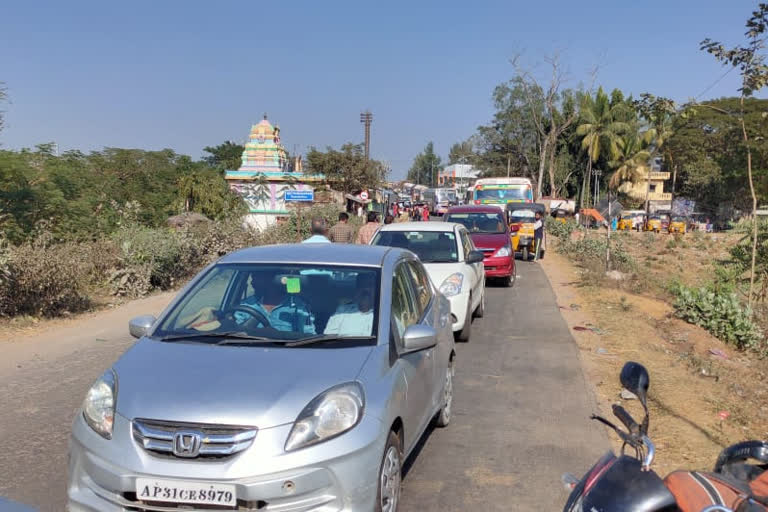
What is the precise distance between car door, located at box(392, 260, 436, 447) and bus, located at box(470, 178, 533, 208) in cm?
2498

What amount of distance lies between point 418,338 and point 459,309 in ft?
16.6

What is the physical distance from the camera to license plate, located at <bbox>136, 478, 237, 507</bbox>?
308 centimetres

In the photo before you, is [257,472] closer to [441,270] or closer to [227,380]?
[227,380]

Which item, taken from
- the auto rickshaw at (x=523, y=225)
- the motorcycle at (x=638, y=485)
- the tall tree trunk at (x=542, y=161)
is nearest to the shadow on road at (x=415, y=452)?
the motorcycle at (x=638, y=485)

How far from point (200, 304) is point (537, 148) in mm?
65013

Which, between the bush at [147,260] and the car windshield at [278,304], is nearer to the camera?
the car windshield at [278,304]

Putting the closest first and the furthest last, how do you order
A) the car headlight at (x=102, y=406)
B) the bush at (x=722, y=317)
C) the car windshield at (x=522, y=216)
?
1. the car headlight at (x=102, y=406)
2. the bush at (x=722, y=317)
3. the car windshield at (x=522, y=216)

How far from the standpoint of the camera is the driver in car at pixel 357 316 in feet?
13.8

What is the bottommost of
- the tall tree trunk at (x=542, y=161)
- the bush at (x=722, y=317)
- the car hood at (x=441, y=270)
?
the bush at (x=722, y=317)

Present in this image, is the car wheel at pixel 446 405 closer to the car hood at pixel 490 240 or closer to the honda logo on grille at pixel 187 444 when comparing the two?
the honda logo on grille at pixel 187 444

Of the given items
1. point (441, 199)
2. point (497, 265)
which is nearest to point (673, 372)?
point (497, 265)

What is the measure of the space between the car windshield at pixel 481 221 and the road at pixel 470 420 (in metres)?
6.08

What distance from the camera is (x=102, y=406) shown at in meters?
3.51

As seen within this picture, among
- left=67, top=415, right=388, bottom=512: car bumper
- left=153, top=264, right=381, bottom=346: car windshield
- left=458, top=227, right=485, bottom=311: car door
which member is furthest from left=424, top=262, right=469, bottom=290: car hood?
left=67, top=415, right=388, bottom=512: car bumper
